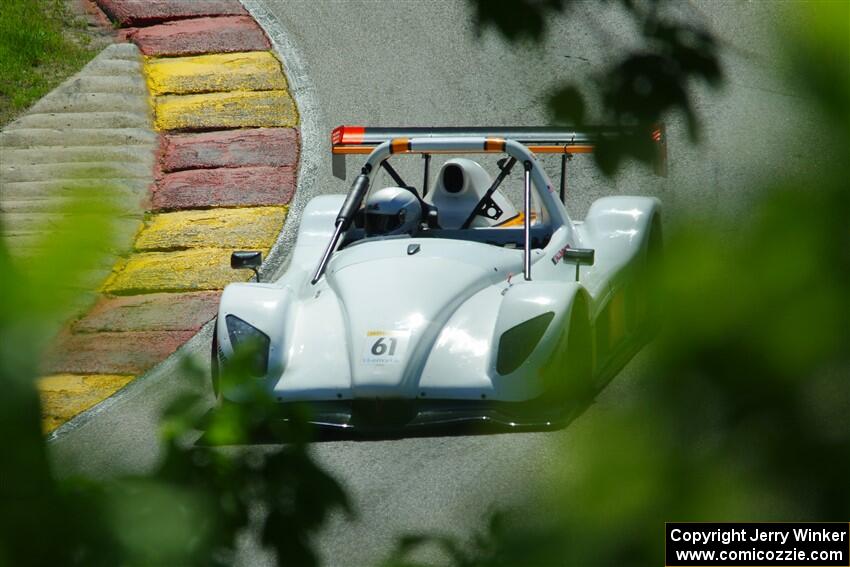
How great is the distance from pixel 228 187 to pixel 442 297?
524cm

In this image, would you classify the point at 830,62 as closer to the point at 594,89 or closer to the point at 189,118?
the point at 594,89

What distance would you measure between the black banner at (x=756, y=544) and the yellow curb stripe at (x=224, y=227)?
9.45m

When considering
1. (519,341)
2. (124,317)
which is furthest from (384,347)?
(124,317)

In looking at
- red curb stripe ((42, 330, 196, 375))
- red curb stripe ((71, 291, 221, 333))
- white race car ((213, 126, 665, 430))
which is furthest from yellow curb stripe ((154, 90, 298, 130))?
red curb stripe ((42, 330, 196, 375))

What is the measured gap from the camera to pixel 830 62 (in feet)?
3.36

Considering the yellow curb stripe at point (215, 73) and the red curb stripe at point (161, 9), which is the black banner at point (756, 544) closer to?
Result: the yellow curb stripe at point (215, 73)

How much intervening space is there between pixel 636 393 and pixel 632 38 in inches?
21.3

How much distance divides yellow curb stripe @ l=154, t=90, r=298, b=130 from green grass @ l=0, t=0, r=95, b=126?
1.23m

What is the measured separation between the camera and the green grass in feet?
43.1

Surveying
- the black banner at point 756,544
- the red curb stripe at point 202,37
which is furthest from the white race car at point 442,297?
the red curb stripe at point 202,37

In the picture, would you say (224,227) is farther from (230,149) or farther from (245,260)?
(245,260)

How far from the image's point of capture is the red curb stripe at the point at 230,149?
480 inches

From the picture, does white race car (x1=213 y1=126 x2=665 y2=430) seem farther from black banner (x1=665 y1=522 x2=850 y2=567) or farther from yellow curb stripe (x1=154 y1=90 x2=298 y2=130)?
yellow curb stripe (x1=154 y1=90 x2=298 y2=130)

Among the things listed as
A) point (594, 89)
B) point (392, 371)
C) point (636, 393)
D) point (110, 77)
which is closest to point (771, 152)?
point (636, 393)
